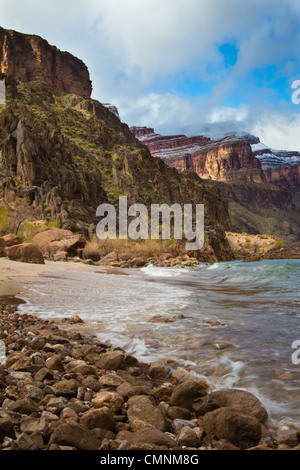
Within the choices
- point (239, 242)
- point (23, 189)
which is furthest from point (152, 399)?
point (239, 242)

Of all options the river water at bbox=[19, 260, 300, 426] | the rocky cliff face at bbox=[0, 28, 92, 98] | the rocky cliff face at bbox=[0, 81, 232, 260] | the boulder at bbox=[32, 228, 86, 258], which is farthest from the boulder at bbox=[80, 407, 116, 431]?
the rocky cliff face at bbox=[0, 28, 92, 98]

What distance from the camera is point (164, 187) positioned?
61.2 meters

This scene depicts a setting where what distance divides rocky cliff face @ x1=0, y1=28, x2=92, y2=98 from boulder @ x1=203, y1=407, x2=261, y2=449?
340ft

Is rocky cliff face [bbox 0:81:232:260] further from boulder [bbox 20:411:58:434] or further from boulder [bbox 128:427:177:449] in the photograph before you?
boulder [bbox 128:427:177:449]

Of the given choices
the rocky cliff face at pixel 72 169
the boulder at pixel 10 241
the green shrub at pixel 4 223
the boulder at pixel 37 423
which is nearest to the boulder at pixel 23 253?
the boulder at pixel 10 241

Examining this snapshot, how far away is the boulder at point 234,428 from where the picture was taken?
2.21 metres

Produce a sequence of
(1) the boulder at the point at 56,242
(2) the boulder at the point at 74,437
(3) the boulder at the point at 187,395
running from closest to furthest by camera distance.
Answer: (2) the boulder at the point at 74,437 < (3) the boulder at the point at 187,395 < (1) the boulder at the point at 56,242

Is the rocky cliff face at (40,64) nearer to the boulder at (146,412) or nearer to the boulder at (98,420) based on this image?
the boulder at (146,412)

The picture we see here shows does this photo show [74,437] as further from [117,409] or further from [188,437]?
[188,437]

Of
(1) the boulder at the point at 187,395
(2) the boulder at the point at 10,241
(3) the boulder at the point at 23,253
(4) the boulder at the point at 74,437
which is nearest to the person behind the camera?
(4) the boulder at the point at 74,437

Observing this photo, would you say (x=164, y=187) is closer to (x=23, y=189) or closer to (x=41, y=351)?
(x=23, y=189)

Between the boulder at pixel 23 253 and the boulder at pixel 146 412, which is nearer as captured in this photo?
the boulder at pixel 146 412

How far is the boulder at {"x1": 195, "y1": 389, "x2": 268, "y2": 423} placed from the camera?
2.60m

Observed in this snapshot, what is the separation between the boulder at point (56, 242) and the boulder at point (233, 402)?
22.1 meters
